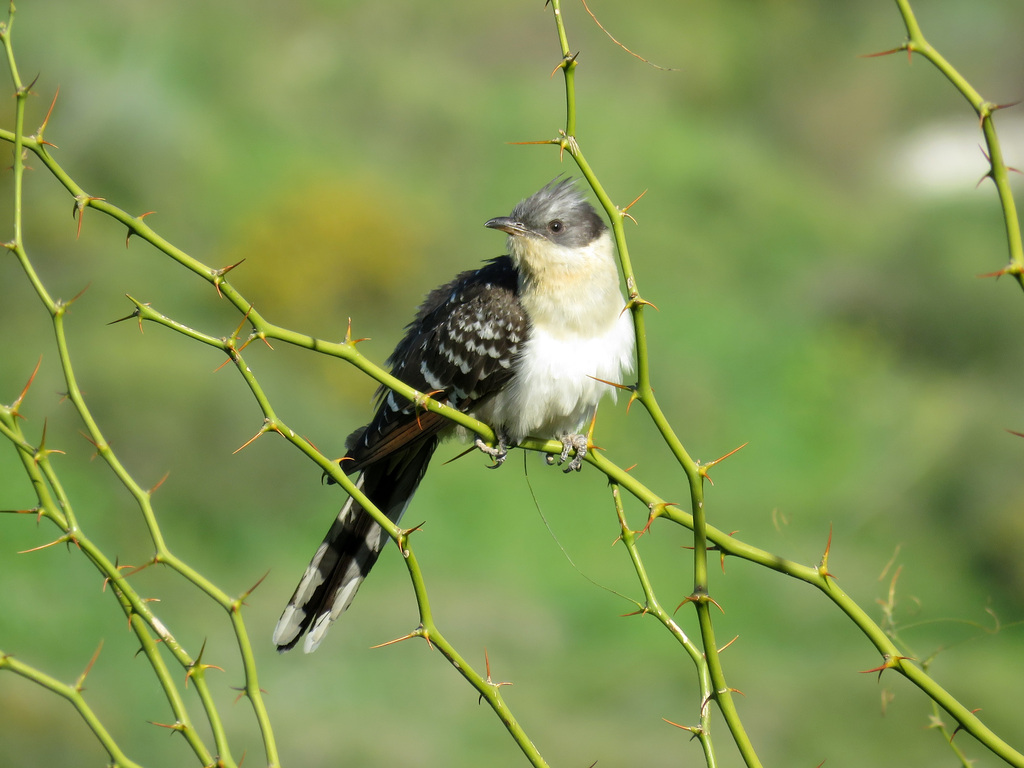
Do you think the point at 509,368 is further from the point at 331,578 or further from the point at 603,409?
the point at 603,409

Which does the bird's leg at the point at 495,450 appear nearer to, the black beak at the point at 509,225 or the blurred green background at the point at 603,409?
the black beak at the point at 509,225

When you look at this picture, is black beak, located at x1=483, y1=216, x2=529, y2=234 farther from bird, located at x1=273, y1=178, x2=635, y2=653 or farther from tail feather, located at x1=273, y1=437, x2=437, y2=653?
tail feather, located at x1=273, y1=437, x2=437, y2=653

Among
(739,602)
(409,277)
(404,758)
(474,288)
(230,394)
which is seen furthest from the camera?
(409,277)

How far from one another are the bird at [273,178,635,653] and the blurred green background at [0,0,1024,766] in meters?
1.02

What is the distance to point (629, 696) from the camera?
37.7 ft

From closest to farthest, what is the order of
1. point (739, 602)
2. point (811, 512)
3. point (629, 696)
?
point (629, 696)
point (739, 602)
point (811, 512)

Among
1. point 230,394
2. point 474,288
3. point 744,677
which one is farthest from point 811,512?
point 474,288

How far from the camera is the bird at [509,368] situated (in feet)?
13.5

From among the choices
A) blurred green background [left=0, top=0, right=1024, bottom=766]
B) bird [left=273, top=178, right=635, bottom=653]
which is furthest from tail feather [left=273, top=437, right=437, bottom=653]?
blurred green background [left=0, top=0, right=1024, bottom=766]

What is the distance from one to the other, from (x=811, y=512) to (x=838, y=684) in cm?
542

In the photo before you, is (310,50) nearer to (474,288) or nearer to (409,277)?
(409,277)

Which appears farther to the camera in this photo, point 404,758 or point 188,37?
point 188,37

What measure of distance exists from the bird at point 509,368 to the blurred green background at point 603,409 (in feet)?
3.35

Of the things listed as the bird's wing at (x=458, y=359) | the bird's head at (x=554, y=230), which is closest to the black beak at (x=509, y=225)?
the bird's head at (x=554, y=230)
